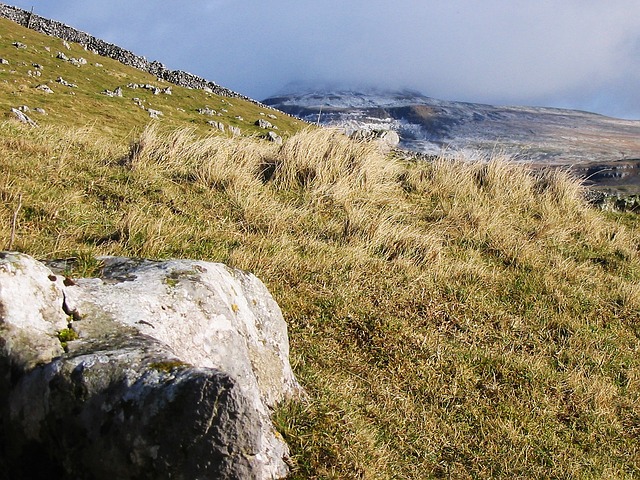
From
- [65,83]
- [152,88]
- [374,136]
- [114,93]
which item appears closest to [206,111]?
[152,88]

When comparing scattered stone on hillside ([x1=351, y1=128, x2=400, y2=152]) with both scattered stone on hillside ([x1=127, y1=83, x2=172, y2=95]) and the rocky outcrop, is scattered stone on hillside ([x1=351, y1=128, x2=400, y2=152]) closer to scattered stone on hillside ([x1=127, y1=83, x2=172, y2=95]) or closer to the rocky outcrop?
the rocky outcrop

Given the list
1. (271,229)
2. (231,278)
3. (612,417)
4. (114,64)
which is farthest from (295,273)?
(114,64)

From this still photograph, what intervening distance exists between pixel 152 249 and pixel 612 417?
202 inches

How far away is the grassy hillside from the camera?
4766 mm

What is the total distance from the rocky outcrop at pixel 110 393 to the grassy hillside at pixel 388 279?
114cm

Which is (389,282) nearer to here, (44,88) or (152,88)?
(44,88)

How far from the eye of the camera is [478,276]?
7.62 metres

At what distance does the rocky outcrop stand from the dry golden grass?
132 cm

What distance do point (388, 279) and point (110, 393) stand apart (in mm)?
4879

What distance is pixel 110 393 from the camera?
2443 mm

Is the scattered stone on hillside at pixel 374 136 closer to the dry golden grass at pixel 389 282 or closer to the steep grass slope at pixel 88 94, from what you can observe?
the dry golden grass at pixel 389 282

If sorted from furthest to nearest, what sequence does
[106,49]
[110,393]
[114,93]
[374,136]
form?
[106,49] < [114,93] < [374,136] < [110,393]

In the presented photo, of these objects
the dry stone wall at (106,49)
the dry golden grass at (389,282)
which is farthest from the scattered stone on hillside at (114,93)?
the dry golden grass at (389,282)

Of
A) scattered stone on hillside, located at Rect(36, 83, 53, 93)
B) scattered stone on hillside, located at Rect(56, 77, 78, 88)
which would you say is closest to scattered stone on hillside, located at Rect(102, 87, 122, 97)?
scattered stone on hillside, located at Rect(56, 77, 78, 88)
